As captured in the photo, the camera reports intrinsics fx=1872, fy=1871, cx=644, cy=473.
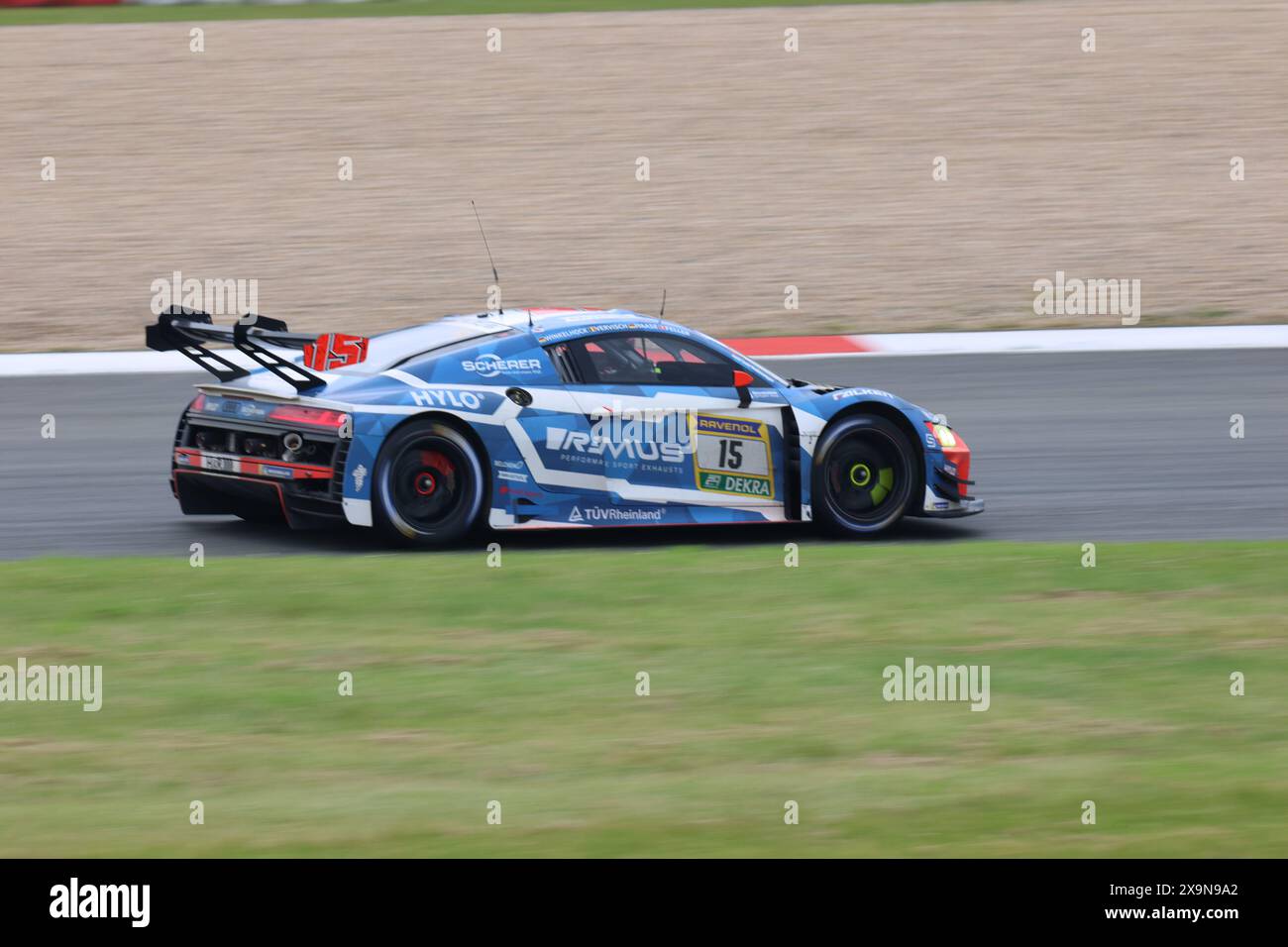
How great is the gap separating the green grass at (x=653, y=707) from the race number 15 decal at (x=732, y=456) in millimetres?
476

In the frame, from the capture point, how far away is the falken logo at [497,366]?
10047mm

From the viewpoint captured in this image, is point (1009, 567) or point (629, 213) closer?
point (1009, 567)

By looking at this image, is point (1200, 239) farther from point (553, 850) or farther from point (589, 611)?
point (553, 850)

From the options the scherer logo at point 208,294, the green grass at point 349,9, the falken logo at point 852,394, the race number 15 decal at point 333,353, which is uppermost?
the green grass at point 349,9

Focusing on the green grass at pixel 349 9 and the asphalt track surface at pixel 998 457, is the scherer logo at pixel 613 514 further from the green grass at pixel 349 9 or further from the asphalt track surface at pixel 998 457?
the green grass at pixel 349 9

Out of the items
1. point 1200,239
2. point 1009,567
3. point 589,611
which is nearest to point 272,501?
point 589,611

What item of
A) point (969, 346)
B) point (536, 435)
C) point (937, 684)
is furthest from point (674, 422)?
point (969, 346)

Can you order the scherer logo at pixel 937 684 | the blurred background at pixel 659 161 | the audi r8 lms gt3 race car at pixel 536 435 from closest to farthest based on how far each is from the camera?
the scherer logo at pixel 937 684
the audi r8 lms gt3 race car at pixel 536 435
the blurred background at pixel 659 161

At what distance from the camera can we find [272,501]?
994cm

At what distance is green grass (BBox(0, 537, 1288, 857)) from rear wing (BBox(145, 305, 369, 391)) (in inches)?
42.9

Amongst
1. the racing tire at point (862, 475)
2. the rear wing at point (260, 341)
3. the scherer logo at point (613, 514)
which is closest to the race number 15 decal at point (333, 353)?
the rear wing at point (260, 341)

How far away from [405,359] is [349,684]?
3122 mm

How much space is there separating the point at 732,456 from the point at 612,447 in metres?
0.70

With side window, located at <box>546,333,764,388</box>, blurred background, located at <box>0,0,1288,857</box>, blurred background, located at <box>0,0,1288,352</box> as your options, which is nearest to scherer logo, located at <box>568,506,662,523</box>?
blurred background, located at <box>0,0,1288,857</box>
